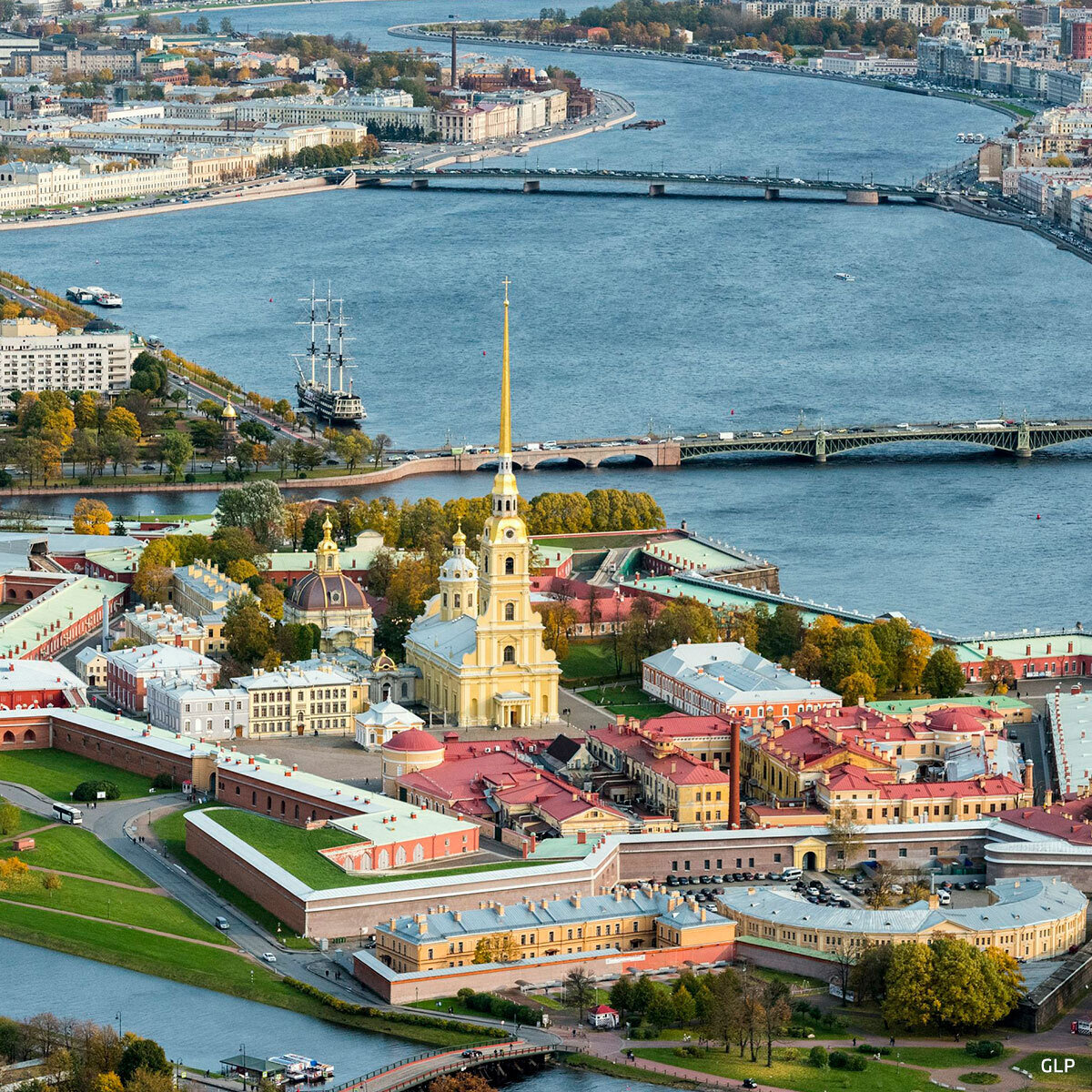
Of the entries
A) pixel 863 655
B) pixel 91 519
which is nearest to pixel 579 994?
pixel 863 655

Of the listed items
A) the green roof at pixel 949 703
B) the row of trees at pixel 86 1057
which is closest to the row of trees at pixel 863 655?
the green roof at pixel 949 703

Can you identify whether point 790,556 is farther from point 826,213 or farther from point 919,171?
point 919,171

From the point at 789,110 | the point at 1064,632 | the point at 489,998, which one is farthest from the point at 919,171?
the point at 489,998

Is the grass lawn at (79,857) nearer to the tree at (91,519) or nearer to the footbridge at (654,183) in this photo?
the tree at (91,519)

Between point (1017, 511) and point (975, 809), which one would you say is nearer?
point (975, 809)

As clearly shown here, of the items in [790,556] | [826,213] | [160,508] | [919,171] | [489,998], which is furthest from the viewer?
[919,171]

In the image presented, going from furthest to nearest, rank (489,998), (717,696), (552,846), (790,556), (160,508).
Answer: (160,508) < (790,556) < (717,696) < (552,846) < (489,998)
